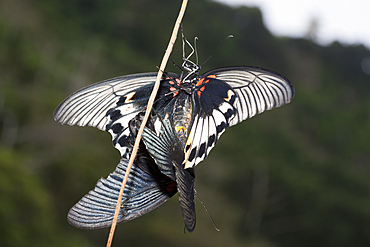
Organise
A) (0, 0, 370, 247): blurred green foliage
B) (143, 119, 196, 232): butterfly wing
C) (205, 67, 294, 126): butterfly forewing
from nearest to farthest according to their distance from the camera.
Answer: (143, 119, 196, 232): butterfly wing → (205, 67, 294, 126): butterfly forewing → (0, 0, 370, 247): blurred green foliage

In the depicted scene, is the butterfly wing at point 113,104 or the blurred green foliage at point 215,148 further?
the blurred green foliage at point 215,148

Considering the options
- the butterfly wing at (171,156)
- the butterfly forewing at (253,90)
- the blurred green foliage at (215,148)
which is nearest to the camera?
the butterfly wing at (171,156)

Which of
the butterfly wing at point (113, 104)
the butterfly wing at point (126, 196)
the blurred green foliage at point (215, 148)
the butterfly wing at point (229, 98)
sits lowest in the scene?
the blurred green foliage at point (215, 148)

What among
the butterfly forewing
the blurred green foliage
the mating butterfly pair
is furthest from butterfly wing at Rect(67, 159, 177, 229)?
the blurred green foliage

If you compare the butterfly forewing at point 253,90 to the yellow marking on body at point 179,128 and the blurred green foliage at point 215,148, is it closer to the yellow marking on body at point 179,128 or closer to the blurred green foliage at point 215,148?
the yellow marking on body at point 179,128

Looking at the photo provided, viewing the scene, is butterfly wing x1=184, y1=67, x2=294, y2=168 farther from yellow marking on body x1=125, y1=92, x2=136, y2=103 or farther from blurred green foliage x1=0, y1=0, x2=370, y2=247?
blurred green foliage x1=0, y1=0, x2=370, y2=247

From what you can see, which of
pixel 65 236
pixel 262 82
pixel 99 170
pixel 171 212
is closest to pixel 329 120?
pixel 171 212

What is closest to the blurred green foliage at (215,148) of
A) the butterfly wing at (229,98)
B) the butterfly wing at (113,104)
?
the butterfly wing at (113,104)

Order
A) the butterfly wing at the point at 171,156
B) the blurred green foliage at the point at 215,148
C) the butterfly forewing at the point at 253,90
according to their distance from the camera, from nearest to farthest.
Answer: the butterfly wing at the point at 171,156 → the butterfly forewing at the point at 253,90 → the blurred green foliage at the point at 215,148

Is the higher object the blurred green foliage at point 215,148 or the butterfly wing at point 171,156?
the butterfly wing at point 171,156
